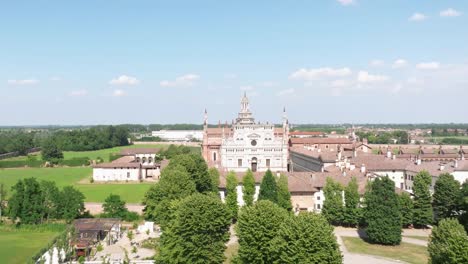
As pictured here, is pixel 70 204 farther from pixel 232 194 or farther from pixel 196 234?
pixel 196 234

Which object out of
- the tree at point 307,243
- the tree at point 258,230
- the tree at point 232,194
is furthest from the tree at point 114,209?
the tree at point 307,243

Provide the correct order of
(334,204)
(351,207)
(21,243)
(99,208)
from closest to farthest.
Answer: (21,243) → (351,207) → (334,204) → (99,208)

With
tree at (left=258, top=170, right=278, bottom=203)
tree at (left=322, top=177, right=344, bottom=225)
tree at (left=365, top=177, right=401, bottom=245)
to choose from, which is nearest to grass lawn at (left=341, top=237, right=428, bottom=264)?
tree at (left=365, top=177, right=401, bottom=245)

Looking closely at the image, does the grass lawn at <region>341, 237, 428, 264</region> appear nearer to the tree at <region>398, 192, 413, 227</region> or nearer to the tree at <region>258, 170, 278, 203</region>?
the tree at <region>398, 192, 413, 227</region>

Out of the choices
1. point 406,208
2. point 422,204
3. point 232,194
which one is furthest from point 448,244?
point 232,194

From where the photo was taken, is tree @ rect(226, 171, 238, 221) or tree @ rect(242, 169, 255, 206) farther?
tree @ rect(242, 169, 255, 206)

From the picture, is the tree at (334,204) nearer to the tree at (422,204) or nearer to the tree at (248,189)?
the tree at (422,204)
